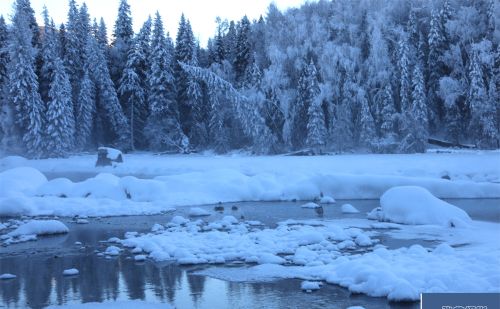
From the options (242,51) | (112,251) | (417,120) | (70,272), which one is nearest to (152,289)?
(70,272)

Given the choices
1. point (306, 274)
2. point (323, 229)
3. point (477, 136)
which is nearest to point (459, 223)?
point (323, 229)

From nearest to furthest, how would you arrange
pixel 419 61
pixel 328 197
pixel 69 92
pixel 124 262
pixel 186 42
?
pixel 124 262 < pixel 328 197 < pixel 419 61 < pixel 69 92 < pixel 186 42

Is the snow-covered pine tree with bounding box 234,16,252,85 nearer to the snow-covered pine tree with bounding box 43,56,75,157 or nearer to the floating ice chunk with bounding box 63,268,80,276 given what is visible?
the snow-covered pine tree with bounding box 43,56,75,157

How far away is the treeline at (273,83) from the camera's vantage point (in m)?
36.1

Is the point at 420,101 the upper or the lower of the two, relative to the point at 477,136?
upper

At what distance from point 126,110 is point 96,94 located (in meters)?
3.48

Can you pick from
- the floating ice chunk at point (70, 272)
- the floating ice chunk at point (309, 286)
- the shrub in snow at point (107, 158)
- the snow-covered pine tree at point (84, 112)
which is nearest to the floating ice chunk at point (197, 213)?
the floating ice chunk at point (70, 272)

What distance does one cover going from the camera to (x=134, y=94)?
155 feet

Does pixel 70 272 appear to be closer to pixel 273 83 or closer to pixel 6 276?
pixel 6 276

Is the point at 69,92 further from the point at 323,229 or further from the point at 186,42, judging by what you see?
the point at 323,229

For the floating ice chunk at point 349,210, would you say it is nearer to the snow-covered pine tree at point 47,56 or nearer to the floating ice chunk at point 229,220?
the floating ice chunk at point 229,220

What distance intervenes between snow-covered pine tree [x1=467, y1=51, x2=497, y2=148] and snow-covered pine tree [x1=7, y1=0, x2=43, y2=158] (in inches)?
1279

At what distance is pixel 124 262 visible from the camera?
10.7 meters

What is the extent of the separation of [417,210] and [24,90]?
36.2 m
